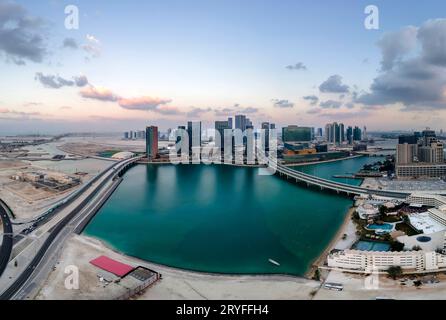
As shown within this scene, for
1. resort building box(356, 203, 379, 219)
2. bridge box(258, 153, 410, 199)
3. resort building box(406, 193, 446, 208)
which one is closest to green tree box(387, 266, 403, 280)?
resort building box(356, 203, 379, 219)

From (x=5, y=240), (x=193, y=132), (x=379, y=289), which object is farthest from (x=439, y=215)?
(x=193, y=132)

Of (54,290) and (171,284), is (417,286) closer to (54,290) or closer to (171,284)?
(171,284)

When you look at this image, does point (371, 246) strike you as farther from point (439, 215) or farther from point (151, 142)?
point (151, 142)

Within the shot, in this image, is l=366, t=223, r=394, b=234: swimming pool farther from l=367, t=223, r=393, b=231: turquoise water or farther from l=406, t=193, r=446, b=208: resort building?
l=406, t=193, r=446, b=208: resort building

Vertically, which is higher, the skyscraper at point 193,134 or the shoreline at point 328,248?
the skyscraper at point 193,134

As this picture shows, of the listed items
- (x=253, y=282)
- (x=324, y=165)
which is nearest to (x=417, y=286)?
(x=253, y=282)

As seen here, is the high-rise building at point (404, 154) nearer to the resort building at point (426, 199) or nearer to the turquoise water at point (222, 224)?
the turquoise water at point (222, 224)

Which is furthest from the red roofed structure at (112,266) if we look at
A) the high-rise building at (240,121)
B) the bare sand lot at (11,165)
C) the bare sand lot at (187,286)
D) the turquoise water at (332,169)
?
the high-rise building at (240,121)

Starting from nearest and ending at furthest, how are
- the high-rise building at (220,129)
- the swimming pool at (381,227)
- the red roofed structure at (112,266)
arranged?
the red roofed structure at (112,266) < the swimming pool at (381,227) < the high-rise building at (220,129)
